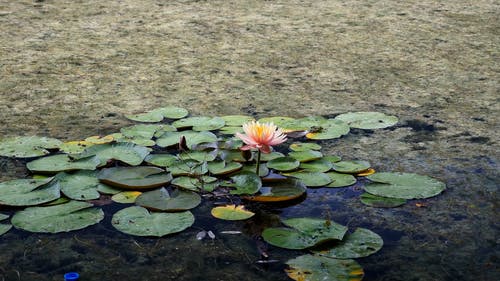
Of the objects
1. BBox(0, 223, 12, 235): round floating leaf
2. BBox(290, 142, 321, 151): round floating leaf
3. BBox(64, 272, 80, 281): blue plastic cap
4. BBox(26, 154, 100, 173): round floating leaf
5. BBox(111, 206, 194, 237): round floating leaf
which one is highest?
BBox(290, 142, 321, 151): round floating leaf

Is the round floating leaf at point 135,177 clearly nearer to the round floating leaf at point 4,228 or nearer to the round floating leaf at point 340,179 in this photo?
the round floating leaf at point 4,228

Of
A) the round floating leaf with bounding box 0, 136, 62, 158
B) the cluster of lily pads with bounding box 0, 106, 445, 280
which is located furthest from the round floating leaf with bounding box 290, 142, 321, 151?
the round floating leaf with bounding box 0, 136, 62, 158

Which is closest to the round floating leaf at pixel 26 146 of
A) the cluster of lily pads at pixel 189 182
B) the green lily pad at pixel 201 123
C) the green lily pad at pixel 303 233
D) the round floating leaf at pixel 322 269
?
the cluster of lily pads at pixel 189 182

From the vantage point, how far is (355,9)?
3.35 metres

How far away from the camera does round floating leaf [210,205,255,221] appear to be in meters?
1.57

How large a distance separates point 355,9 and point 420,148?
149cm

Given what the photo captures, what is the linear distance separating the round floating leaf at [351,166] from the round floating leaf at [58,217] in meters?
0.58

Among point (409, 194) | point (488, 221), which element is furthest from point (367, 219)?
point (488, 221)

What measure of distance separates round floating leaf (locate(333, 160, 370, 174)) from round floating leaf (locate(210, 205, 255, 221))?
1.02ft

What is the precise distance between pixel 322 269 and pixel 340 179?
431 millimetres

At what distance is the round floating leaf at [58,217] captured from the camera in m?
1.52

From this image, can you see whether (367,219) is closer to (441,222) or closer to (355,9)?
(441,222)

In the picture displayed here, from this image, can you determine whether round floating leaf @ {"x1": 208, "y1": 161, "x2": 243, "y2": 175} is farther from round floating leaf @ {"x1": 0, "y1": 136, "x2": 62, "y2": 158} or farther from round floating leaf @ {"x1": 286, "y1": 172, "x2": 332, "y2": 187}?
round floating leaf @ {"x1": 0, "y1": 136, "x2": 62, "y2": 158}

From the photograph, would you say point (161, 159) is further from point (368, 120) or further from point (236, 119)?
point (368, 120)
